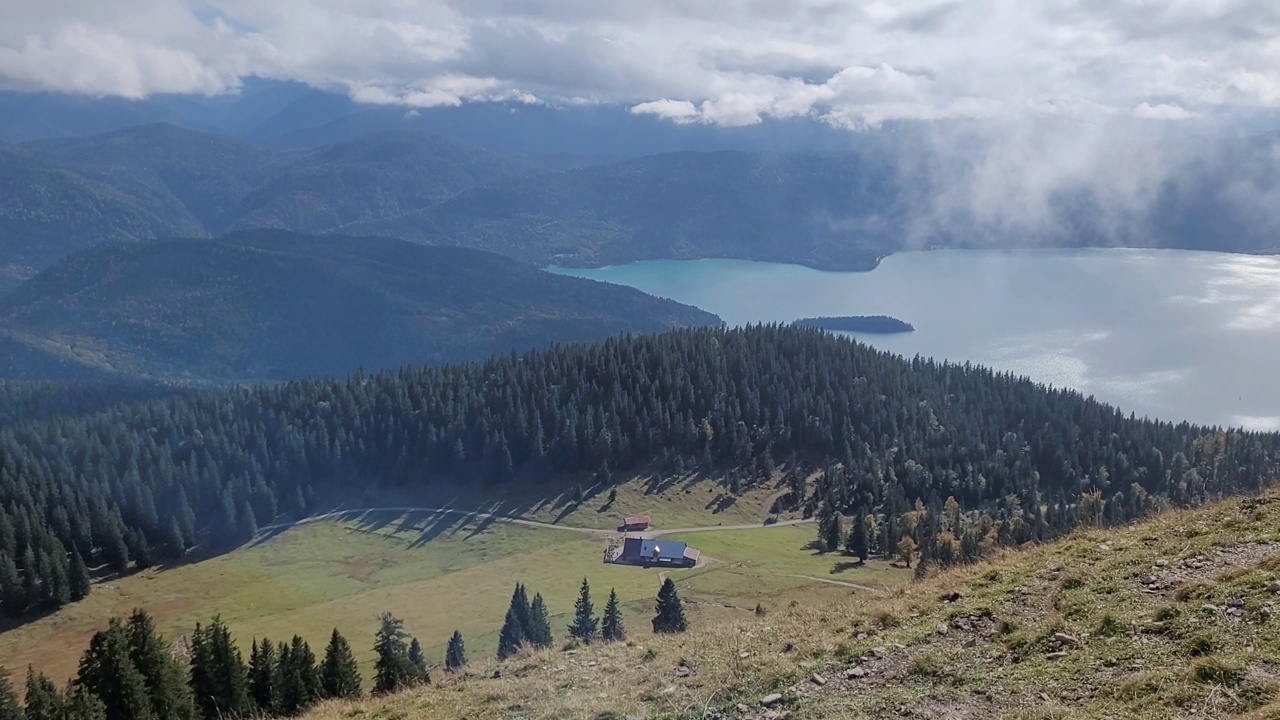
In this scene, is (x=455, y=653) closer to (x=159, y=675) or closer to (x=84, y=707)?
(x=159, y=675)

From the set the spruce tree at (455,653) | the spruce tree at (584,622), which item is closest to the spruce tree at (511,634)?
the spruce tree at (455,653)

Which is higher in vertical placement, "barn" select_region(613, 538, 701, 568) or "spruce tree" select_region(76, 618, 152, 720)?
"spruce tree" select_region(76, 618, 152, 720)

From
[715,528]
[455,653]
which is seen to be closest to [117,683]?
[455,653]

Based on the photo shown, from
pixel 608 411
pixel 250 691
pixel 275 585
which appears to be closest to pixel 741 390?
pixel 608 411

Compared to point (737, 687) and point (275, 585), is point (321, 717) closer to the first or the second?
point (737, 687)

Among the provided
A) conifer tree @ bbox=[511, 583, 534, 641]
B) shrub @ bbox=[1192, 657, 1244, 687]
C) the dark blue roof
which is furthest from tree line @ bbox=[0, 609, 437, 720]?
the dark blue roof

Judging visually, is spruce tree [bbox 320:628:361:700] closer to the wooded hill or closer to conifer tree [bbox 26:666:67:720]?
conifer tree [bbox 26:666:67:720]

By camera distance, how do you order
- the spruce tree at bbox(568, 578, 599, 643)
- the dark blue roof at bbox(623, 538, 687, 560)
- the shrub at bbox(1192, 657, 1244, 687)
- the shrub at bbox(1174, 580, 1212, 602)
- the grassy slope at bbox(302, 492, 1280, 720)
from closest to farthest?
the shrub at bbox(1192, 657, 1244, 687) → the grassy slope at bbox(302, 492, 1280, 720) → the shrub at bbox(1174, 580, 1212, 602) → the spruce tree at bbox(568, 578, 599, 643) → the dark blue roof at bbox(623, 538, 687, 560)
